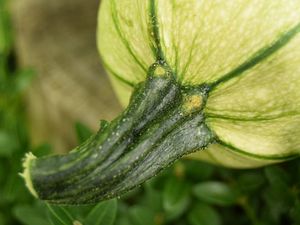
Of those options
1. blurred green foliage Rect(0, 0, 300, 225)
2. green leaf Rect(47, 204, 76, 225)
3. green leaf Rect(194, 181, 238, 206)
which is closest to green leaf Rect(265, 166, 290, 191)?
blurred green foliage Rect(0, 0, 300, 225)

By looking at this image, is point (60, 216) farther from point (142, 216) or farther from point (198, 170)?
point (198, 170)

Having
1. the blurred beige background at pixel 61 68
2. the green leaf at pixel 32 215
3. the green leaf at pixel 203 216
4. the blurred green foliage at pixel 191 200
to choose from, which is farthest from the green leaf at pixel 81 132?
the blurred beige background at pixel 61 68

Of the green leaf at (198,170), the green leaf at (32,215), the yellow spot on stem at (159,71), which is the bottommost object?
the green leaf at (198,170)

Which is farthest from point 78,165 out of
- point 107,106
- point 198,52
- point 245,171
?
point 107,106

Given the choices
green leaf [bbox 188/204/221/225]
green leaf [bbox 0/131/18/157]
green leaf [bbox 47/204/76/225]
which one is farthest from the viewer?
green leaf [bbox 0/131/18/157]

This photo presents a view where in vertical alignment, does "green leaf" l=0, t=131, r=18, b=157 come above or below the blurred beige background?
below

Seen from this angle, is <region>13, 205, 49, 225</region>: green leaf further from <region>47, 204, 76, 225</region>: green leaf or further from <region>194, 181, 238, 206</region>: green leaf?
<region>194, 181, 238, 206</region>: green leaf

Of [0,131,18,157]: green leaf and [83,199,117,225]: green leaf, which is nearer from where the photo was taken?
[83,199,117,225]: green leaf

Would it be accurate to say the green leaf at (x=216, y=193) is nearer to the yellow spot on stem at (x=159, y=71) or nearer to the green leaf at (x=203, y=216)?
the green leaf at (x=203, y=216)
